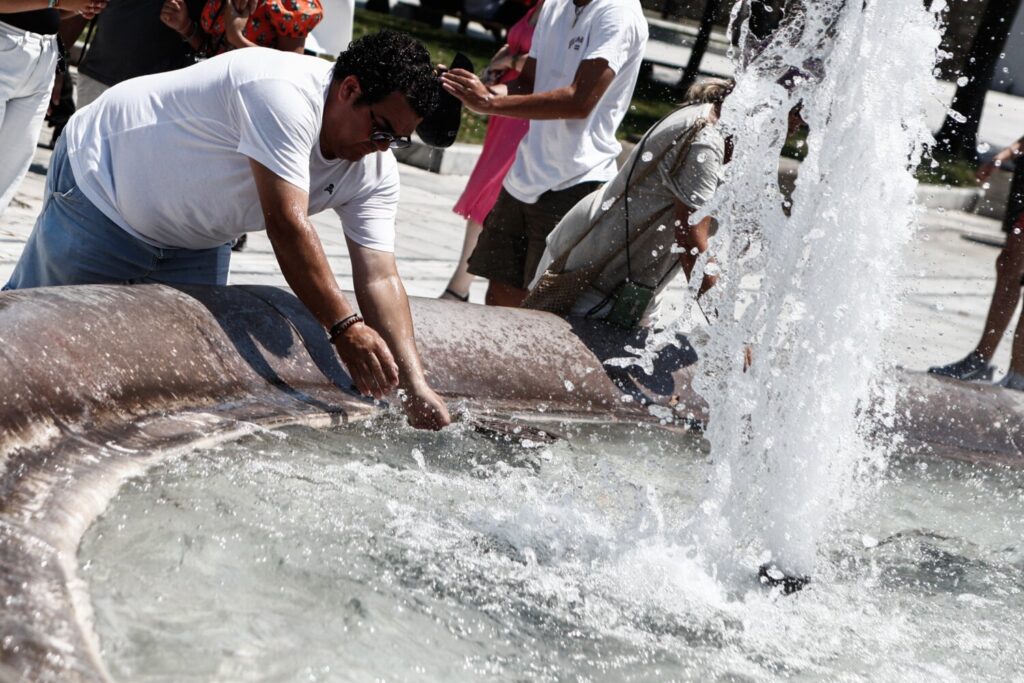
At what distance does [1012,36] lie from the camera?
19.9m

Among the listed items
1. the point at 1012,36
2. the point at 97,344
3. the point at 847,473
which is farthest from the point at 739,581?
the point at 1012,36

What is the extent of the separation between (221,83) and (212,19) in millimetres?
2092

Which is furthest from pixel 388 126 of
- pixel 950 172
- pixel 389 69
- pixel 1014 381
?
pixel 950 172

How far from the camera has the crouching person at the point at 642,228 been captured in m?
4.22

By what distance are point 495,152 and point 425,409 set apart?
2.43 metres

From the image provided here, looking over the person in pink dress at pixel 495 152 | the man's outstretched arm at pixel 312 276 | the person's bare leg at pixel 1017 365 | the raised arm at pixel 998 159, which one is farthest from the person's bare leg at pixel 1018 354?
the man's outstretched arm at pixel 312 276

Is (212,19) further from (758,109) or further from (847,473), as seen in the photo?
(847,473)

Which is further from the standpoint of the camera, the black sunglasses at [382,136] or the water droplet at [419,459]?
the water droplet at [419,459]

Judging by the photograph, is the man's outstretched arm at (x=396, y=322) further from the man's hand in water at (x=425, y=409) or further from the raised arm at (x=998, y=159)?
the raised arm at (x=998, y=159)

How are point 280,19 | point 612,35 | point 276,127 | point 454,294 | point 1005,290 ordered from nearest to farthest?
point 276,127 < point 612,35 < point 280,19 < point 454,294 < point 1005,290

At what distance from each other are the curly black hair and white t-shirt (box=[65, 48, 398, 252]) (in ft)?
0.33

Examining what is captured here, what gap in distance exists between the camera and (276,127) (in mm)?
3113

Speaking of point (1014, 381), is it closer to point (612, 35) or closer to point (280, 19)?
point (612, 35)

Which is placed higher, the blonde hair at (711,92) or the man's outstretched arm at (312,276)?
the blonde hair at (711,92)
